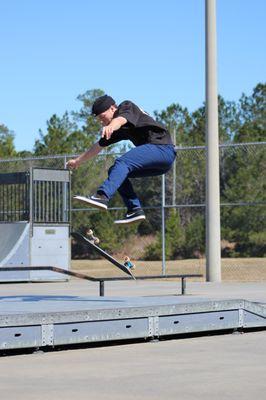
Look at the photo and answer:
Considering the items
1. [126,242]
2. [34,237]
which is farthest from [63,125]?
[34,237]

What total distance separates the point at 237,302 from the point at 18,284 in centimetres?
1247

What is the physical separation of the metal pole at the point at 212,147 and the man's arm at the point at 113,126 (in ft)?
38.4

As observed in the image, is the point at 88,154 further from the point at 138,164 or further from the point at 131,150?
the point at 138,164

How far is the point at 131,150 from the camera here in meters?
10.5

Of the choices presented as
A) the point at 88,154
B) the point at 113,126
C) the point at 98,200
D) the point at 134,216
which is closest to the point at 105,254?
the point at 88,154

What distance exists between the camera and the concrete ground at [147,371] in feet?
22.1

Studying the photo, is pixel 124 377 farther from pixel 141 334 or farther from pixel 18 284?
pixel 18 284

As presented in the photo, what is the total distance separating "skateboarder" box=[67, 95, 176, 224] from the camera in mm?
10148

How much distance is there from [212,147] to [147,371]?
46.6 feet

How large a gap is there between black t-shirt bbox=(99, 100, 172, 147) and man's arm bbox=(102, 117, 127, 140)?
234 mm

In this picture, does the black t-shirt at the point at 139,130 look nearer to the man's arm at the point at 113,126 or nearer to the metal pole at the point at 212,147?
the man's arm at the point at 113,126

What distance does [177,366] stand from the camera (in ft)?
27.3

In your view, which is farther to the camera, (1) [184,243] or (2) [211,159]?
(1) [184,243]

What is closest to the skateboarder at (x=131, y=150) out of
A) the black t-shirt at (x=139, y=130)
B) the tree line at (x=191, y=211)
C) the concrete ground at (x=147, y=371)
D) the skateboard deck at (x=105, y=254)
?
the black t-shirt at (x=139, y=130)
